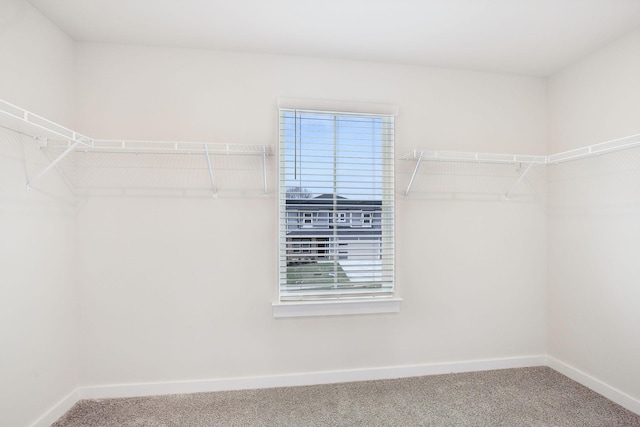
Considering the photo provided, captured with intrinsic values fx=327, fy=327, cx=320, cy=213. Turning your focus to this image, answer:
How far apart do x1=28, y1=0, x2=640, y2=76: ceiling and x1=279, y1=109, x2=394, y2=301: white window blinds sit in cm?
49

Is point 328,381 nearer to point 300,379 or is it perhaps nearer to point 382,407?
point 300,379

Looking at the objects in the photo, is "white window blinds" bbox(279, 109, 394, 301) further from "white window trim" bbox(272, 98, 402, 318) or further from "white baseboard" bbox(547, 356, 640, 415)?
"white baseboard" bbox(547, 356, 640, 415)

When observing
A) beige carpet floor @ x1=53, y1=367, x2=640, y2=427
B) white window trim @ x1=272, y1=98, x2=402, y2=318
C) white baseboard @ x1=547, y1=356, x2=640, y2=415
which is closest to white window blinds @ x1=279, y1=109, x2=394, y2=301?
white window trim @ x1=272, y1=98, x2=402, y2=318

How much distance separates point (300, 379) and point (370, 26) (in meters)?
2.35

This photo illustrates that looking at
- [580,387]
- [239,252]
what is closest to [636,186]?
[580,387]

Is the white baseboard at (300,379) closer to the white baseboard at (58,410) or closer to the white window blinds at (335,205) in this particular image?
the white baseboard at (58,410)

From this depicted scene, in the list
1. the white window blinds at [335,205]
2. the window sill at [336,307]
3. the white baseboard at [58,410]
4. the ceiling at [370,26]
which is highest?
the ceiling at [370,26]

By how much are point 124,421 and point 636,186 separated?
335 cm

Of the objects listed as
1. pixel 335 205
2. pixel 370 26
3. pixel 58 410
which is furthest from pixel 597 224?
pixel 58 410

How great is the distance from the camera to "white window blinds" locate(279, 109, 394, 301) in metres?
2.32

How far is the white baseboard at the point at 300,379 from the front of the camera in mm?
2137

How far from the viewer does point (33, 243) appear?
176cm

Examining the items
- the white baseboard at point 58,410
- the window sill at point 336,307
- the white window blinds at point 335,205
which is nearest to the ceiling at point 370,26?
the white window blinds at point 335,205

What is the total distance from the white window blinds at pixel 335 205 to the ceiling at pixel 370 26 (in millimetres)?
488
